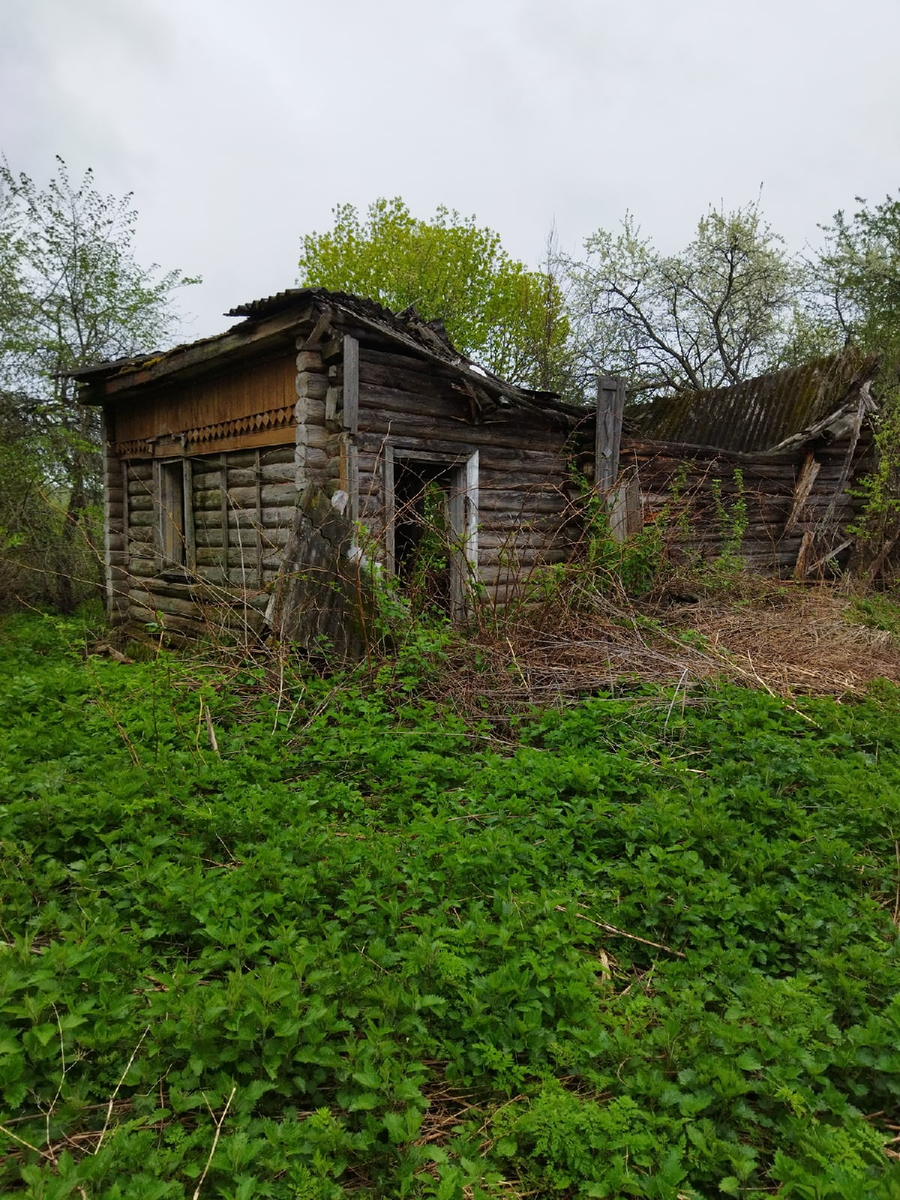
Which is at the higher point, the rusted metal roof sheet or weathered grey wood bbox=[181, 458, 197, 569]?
the rusted metal roof sheet

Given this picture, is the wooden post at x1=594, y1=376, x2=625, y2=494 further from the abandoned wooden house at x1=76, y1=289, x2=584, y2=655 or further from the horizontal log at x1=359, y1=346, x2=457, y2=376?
the horizontal log at x1=359, y1=346, x2=457, y2=376

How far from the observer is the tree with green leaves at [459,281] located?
24.0m

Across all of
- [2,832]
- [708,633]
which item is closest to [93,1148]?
[2,832]

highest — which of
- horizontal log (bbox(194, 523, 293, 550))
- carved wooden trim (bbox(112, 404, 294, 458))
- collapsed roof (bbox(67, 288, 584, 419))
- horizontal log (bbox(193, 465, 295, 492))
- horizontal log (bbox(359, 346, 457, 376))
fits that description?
collapsed roof (bbox(67, 288, 584, 419))

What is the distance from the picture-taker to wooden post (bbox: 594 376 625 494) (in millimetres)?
8961

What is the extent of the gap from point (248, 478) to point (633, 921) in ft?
21.3

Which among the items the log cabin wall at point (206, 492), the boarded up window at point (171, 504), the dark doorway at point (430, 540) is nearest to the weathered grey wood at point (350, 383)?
the log cabin wall at point (206, 492)

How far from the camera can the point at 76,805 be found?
343 centimetres

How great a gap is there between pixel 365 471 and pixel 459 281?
1947cm

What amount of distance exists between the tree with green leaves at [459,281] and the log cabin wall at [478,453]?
15.7m

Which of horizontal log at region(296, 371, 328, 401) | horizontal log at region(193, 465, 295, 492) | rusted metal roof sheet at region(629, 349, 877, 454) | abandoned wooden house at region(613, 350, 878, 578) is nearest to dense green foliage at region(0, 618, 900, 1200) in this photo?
horizontal log at region(193, 465, 295, 492)

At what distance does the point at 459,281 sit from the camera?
24250 mm

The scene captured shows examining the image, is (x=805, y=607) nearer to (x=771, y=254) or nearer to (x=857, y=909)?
(x=857, y=909)

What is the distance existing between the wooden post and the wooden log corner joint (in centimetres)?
2
